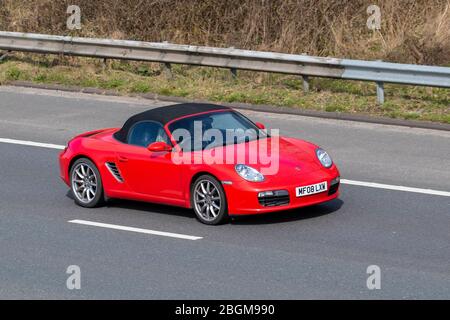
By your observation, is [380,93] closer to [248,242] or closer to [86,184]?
[86,184]

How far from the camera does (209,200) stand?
1307cm

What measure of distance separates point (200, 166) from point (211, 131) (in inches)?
33.6

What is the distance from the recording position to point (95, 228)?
13242 mm

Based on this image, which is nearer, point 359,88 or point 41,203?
point 41,203

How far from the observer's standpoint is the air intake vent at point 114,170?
14.1m

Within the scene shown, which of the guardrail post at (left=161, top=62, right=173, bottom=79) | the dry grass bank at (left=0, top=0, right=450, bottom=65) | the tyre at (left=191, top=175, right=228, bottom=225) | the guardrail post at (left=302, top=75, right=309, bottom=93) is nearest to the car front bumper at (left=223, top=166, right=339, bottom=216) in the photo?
the tyre at (left=191, top=175, right=228, bottom=225)

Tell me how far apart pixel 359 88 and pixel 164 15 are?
249 inches

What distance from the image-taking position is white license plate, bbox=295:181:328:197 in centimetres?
1285

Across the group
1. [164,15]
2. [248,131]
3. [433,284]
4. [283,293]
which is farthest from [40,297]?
[164,15]

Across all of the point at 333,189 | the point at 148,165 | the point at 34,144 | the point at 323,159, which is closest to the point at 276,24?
the point at 34,144

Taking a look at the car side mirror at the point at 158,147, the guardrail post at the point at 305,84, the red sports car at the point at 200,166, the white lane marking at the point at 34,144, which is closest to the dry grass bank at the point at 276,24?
the guardrail post at the point at 305,84

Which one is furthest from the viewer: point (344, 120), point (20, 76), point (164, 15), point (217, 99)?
point (164, 15)

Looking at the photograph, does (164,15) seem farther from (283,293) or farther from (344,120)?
(283,293)

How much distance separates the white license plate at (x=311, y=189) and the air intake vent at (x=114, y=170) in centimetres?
246
